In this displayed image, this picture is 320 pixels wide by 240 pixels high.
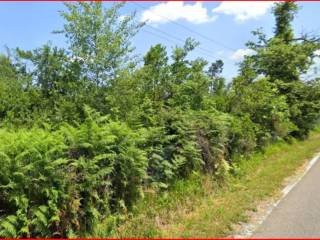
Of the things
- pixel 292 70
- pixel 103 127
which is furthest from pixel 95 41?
pixel 292 70

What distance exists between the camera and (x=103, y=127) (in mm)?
7629

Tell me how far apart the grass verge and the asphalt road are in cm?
51

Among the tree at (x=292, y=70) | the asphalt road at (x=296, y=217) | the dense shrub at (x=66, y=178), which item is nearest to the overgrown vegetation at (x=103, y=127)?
the dense shrub at (x=66, y=178)

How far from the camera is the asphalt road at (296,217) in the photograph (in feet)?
22.8

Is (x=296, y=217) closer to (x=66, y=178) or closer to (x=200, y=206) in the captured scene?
(x=200, y=206)

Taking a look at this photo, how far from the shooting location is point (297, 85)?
25.6 meters

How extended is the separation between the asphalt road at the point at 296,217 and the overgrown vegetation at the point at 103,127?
2227mm

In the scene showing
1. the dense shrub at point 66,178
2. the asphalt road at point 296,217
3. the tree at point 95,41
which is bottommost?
the asphalt road at point 296,217

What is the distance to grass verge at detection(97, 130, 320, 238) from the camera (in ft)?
22.9

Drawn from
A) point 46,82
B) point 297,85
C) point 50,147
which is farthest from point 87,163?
point 297,85

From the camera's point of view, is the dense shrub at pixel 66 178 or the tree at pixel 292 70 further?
the tree at pixel 292 70

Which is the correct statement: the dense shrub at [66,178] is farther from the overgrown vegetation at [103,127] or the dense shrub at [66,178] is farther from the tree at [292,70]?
the tree at [292,70]

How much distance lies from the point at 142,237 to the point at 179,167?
339cm

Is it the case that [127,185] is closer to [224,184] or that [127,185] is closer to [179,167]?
[179,167]
